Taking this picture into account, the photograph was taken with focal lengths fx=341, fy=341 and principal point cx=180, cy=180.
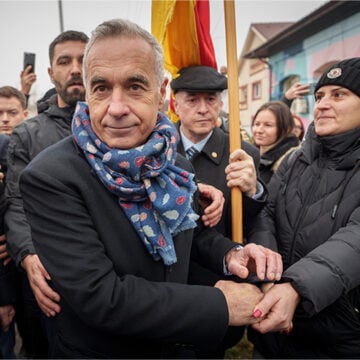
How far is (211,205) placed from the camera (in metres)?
1.81

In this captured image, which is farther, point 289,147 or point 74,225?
point 289,147

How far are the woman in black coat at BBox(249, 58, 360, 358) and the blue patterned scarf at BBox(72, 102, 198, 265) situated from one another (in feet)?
1.63

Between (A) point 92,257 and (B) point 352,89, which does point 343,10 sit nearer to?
(B) point 352,89

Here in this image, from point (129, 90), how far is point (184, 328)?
0.94 meters

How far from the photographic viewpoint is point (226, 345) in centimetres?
242

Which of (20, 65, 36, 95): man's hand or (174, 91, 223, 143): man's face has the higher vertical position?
(20, 65, 36, 95): man's hand

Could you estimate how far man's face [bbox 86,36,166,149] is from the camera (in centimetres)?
132

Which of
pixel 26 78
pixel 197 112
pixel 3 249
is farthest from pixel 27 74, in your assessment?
pixel 3 249

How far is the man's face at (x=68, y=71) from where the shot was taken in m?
2.56

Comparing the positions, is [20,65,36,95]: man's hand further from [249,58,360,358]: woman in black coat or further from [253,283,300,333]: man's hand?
[253,283,300,333]: man's hand

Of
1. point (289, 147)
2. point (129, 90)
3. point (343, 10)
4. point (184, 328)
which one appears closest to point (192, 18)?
point (129, 90)

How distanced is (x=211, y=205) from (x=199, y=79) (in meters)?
1.12

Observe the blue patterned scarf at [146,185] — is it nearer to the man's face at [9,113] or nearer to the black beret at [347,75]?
the black beret at [347,75]

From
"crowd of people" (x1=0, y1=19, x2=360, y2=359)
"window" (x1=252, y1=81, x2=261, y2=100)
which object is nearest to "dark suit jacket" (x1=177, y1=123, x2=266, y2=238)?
"crowd of people" (x1=0, y1=19, x2=360, y2=359)
